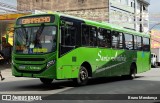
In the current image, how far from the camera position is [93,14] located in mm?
59562

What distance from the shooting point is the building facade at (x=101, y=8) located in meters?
57.8

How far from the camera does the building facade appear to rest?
57750 mm

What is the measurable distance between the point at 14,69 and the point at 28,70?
839 millimetres

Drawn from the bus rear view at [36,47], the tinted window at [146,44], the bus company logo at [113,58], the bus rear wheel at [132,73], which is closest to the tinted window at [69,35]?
the bus rear view at [36,47]

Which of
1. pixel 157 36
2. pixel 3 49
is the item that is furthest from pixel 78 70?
pixel 157 36

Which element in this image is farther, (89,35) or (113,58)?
(113,58)

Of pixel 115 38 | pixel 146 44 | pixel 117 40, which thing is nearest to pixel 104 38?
pixel 115 38

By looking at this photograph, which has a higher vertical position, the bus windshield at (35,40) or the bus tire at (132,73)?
the bus windshield at (35,40)

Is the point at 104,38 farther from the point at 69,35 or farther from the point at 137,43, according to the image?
the point at 137,43

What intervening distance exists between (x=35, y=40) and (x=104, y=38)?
468 centimetres

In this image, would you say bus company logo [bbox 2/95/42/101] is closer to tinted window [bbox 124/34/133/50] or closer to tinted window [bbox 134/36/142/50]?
tinted window [bbox 124/34/133/50]

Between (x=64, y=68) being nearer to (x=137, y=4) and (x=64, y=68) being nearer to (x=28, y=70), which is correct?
(x=28, y=70)

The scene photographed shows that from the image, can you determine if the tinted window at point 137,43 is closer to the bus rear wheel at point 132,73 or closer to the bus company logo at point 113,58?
the bus rear wheel at point 132,73

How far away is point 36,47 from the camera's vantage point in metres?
14.6
